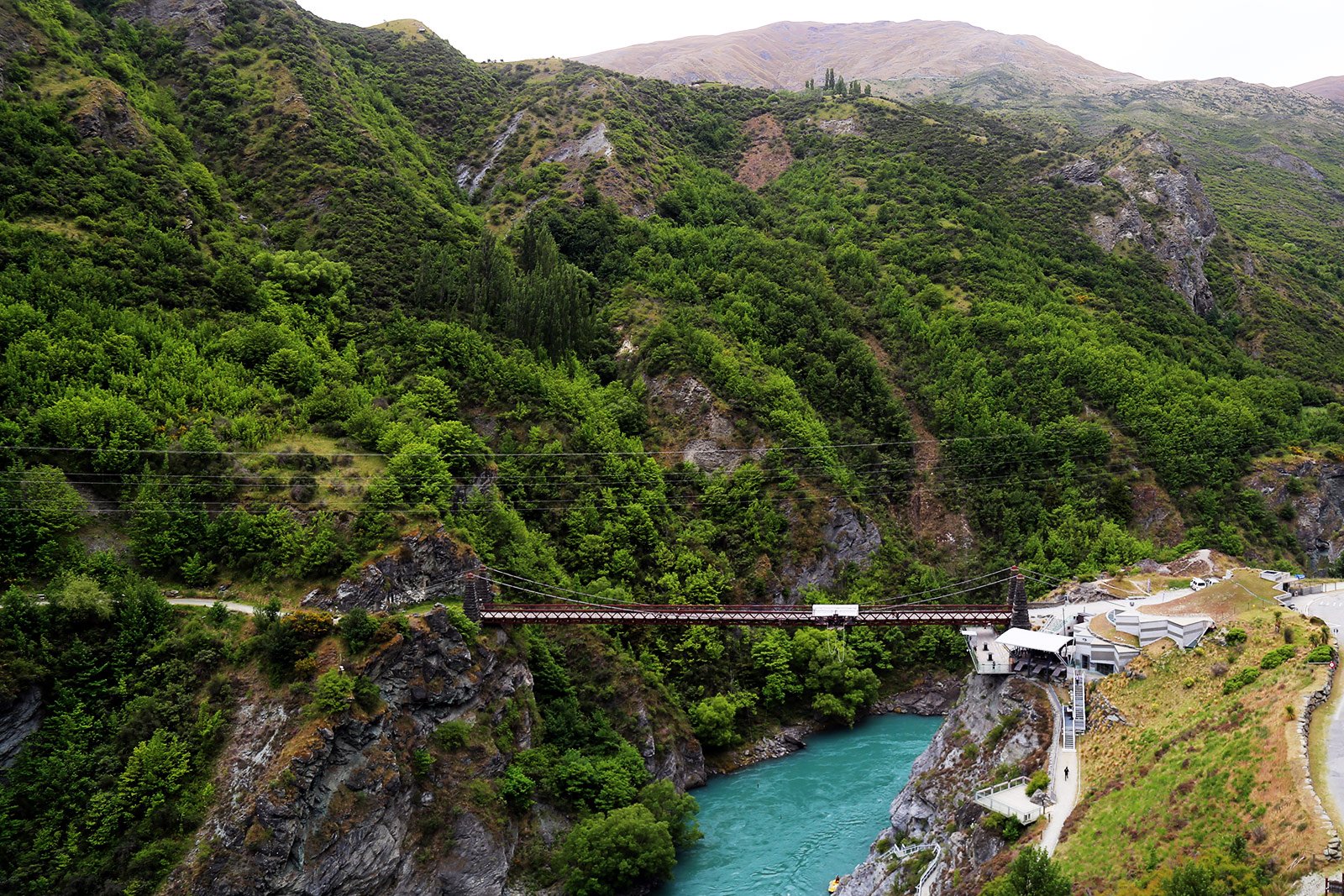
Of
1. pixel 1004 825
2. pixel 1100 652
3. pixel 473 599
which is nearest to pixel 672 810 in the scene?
pixel 473 599

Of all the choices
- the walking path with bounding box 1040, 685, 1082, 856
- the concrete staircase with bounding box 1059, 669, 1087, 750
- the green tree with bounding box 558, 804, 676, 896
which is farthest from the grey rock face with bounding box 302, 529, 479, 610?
the concrete staircase with bounding box 1059, 669, 1087, 750

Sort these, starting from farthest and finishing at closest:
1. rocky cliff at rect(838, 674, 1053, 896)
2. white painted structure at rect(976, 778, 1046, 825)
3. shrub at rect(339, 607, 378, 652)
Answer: shrub at rect(339, 607, 378, 652), rocky cliff at rect(838, 674, 1053, 896), white painted structure at rect(976, 778, 1046, 825)

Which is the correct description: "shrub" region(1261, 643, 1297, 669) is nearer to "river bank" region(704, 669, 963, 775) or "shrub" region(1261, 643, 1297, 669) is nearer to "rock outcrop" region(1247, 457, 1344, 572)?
"river bank" region(704, 669, 963, 775)

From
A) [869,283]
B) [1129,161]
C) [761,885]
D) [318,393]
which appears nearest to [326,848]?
[761,885]

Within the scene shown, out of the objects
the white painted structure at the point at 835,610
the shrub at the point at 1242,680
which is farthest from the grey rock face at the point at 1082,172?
the shrub at the point at 1242,680

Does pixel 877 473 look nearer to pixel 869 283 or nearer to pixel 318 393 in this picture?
pixel 869 283

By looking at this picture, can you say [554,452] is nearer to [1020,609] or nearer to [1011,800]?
[1020,609]

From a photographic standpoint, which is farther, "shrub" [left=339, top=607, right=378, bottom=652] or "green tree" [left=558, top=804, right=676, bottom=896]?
"shrub" [left=339, top=607, right=378, bottom=652]

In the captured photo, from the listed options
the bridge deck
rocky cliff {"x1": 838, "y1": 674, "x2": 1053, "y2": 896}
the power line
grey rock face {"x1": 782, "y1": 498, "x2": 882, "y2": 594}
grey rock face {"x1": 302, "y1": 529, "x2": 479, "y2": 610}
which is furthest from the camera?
grey rock face {"x1": 782, "y1": 498, "x2": 882, "y2": 594}
